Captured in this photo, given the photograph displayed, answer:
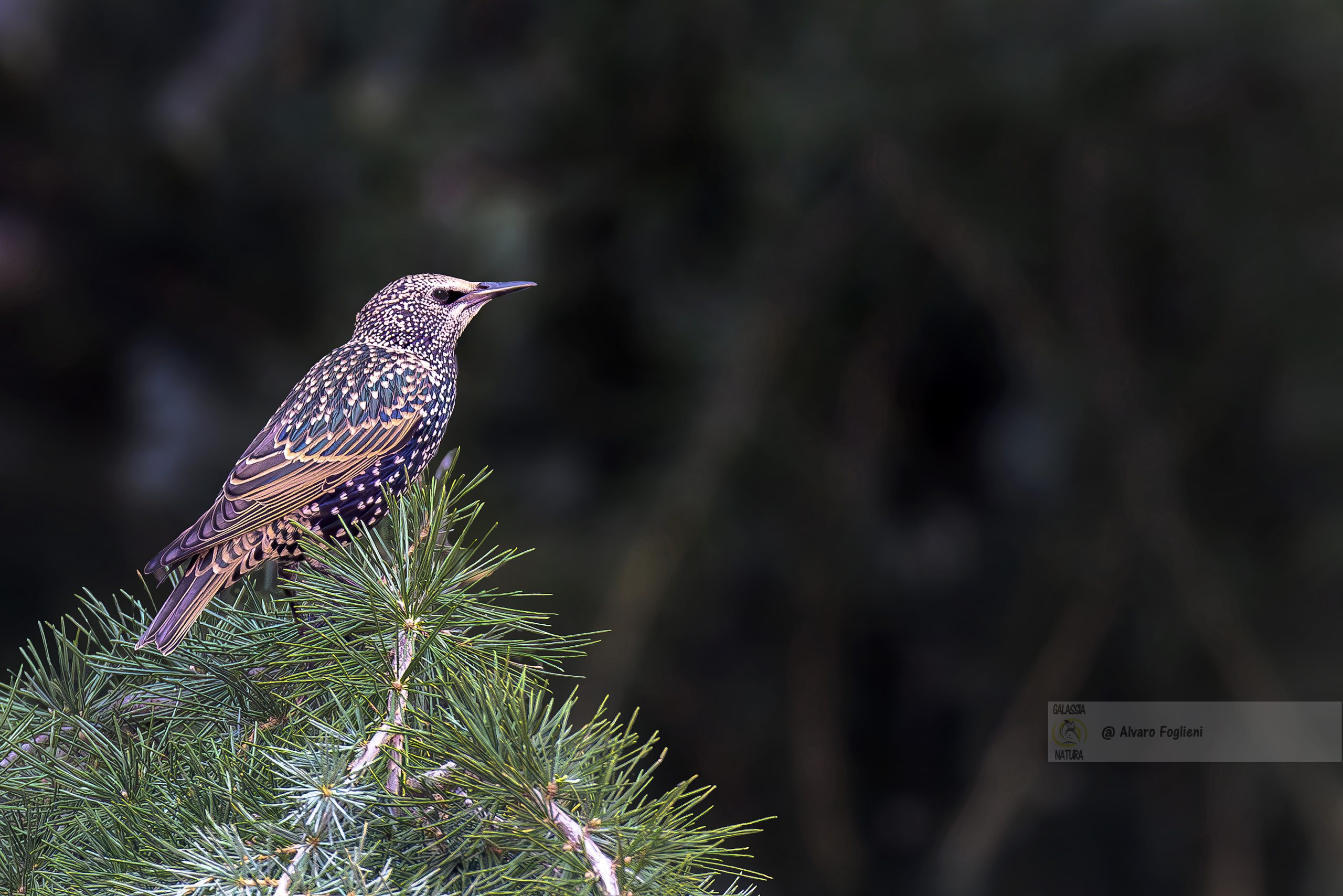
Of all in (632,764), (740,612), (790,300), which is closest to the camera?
(632,764)

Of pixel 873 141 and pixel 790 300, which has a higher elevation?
pixel 873 141

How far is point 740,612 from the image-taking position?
105 inches

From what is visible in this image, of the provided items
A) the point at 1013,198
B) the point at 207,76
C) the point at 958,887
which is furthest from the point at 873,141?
the point at 958,887

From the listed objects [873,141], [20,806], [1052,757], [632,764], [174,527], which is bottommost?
[20,806]

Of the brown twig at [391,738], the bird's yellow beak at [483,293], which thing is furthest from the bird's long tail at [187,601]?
the bird's yellow beak at [483,293]

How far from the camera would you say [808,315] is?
8.32ft

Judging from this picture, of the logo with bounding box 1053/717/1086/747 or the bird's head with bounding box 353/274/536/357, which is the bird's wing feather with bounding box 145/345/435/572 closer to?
the bird's head with bounding box 353/274/536/357

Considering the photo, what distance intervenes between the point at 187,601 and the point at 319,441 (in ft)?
0.71

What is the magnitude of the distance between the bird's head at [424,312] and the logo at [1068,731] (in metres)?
1.83

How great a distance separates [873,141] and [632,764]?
193 centimetres

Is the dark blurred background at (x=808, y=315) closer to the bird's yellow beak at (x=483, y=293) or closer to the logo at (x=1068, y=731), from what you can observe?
the logo at (x=1068, y=731)

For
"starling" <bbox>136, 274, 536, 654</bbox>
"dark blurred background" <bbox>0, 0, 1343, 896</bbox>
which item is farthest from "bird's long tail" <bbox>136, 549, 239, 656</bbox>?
"dark blurred background" <bbox>0, 0, 1343, 896</bbox>

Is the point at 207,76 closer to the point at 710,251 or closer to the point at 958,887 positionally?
the point at 710,251

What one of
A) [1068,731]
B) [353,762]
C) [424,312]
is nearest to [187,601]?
[353,762]
